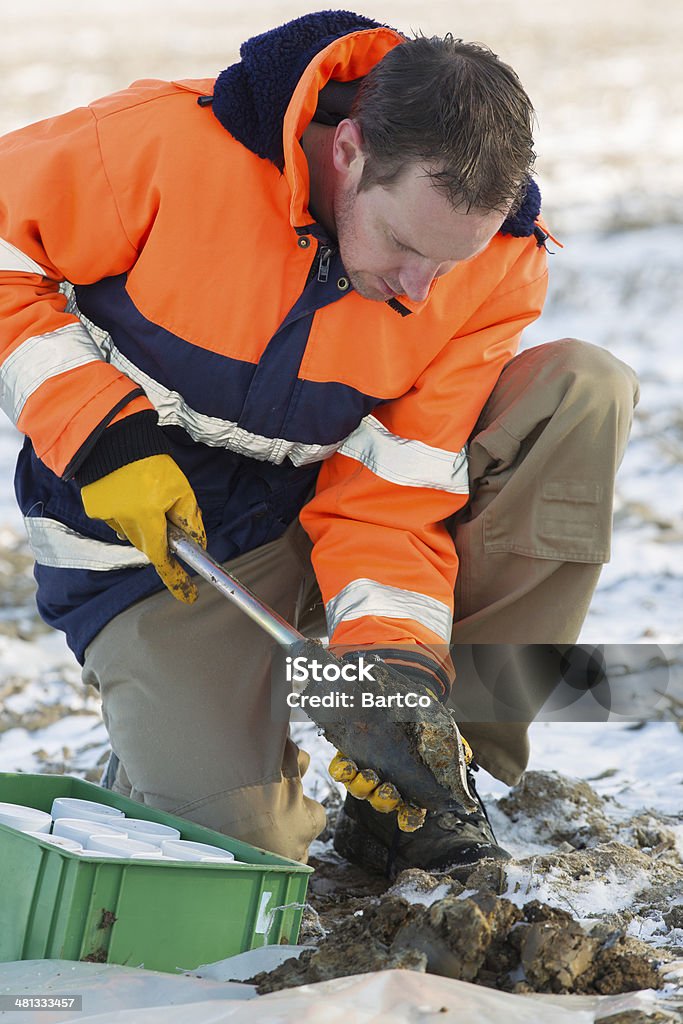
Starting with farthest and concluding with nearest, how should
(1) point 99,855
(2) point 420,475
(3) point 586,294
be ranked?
(3) point 586,294, (2) point 420,475, (1) point 99,855

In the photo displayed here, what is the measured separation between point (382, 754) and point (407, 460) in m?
0.67

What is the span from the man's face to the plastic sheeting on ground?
118cm

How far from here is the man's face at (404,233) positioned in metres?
2.00

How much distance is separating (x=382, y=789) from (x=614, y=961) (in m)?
0.47

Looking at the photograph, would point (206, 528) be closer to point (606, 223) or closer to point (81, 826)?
point (81, 826)

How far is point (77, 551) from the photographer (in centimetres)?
244

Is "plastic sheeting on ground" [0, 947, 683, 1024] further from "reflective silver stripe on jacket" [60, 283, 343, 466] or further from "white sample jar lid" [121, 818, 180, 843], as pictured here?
"reflective silver stripe on jacket" [60, 283, 343, 466]

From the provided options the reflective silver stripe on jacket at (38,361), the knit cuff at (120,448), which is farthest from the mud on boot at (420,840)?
the reflective silver stripe on jacket at (38,361)

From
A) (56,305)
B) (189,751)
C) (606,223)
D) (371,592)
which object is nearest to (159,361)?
(56,305)

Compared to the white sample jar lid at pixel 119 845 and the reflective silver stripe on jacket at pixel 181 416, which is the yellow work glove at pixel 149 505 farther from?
the white sample jar lid at pixel 119 845

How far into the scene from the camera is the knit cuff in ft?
7.09

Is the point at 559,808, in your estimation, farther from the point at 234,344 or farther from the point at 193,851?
the point at 234,344

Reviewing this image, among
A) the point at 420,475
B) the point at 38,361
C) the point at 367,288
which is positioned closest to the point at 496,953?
the point at 420,475

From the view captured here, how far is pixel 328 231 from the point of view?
7.30 ft
